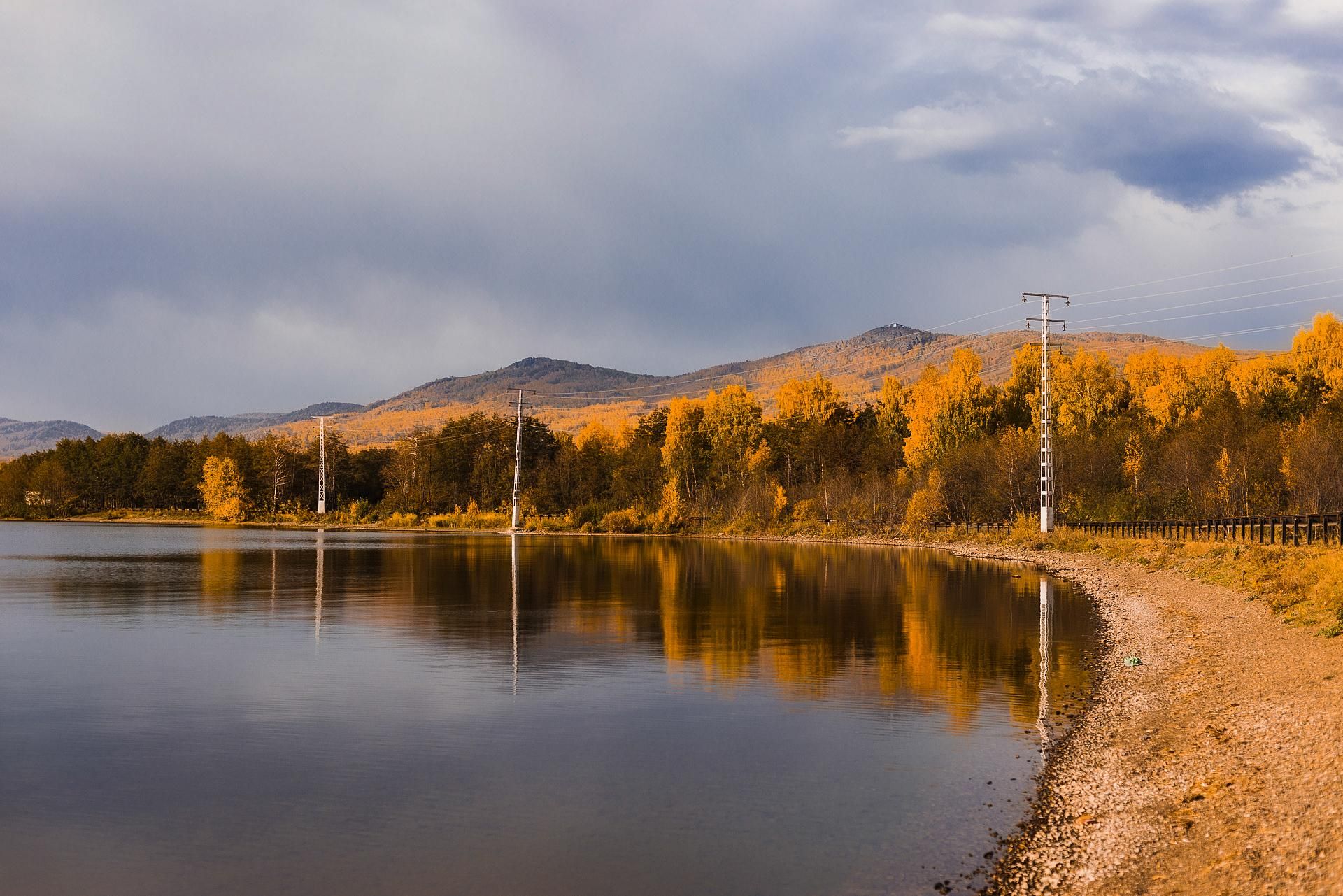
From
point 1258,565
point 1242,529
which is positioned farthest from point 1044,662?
point 1242,529

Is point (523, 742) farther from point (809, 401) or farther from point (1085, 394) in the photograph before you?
point (809, 401)

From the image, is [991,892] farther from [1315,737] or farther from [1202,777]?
[1315,737]

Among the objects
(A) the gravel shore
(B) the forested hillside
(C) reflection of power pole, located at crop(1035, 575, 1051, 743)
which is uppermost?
(B) the forested hillside

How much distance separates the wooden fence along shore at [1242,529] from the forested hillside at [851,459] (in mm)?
6630

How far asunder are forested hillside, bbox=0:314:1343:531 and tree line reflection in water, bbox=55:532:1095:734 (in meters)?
14.9

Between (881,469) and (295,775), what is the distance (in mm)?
78985

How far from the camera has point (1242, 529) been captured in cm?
3809

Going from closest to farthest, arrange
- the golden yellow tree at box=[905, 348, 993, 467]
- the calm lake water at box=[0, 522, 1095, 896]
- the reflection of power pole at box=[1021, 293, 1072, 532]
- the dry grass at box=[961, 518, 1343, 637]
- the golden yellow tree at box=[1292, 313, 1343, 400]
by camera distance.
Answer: the calm lake water at box=[0, 522, 1095, 896]
the dry grass at box=[961, 518, 1343, 637]
the reflection of power pole at box=[1021, 293, 1072, 532]
the golden yellow tree at box=[1292, 313, 1343, 400]
the golden yellow tree at box=[905, 348, 993, 467]

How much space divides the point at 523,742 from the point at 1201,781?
7.56 m

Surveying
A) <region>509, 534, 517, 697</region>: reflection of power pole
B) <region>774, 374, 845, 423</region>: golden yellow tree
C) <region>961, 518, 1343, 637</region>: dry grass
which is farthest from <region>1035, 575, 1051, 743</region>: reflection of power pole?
<region>774, 374, 845, 423</region>: golden yellow tree

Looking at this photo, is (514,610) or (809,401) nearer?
(514,610)

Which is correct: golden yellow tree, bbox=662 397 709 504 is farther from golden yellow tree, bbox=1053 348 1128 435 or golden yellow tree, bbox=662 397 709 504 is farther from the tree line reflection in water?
the tree line reflection in water

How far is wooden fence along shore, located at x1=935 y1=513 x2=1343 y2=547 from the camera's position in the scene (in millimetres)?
30695

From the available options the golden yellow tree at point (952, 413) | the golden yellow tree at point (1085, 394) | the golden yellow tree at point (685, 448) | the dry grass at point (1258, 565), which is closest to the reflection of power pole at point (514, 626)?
the dry grass at point (1258, 565)
